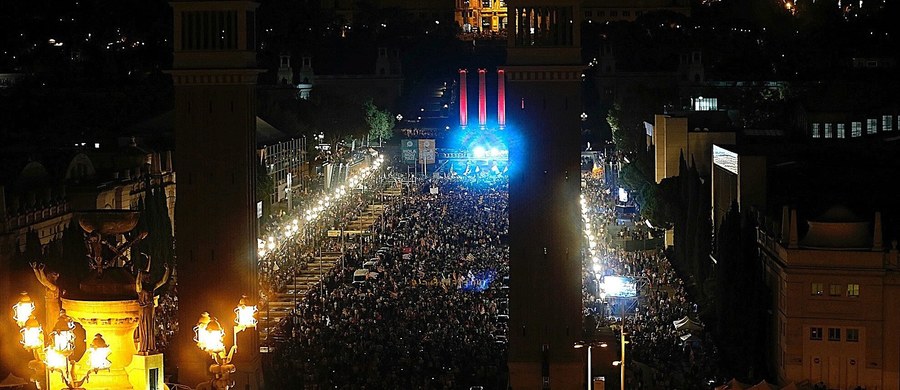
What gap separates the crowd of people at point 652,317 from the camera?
36188mm

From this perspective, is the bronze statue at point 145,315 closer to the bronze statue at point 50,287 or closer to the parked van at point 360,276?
the bronze statue at point 50,287

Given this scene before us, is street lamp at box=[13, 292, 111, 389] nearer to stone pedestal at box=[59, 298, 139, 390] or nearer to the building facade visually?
A: stone pedestal at box=[59, 298, 139, 390]

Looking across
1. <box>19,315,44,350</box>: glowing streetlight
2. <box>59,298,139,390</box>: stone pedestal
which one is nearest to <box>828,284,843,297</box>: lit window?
<box>19,315,44,350</box>: glowing streetlight

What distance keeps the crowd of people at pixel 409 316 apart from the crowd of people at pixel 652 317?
2739mm

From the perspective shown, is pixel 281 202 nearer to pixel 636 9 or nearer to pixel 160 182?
pixel 160 182

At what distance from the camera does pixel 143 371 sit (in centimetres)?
1933

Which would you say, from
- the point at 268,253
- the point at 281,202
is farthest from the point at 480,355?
the point at 281,202

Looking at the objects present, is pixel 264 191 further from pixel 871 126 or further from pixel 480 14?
pixel 480 14

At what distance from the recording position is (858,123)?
244 ft

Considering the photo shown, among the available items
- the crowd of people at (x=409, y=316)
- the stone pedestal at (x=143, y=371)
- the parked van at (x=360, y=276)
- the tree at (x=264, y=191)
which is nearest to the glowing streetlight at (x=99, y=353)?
the stone pedestal at (x=143, y=371)

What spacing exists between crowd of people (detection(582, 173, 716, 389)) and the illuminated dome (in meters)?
3.59

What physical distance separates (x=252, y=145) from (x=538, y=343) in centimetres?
750

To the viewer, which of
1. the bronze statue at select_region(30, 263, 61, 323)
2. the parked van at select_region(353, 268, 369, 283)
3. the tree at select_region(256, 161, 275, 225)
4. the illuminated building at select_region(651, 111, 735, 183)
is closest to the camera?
the bronze statue at select_region(30, 263, 61, 323)

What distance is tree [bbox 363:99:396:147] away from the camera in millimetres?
108375
